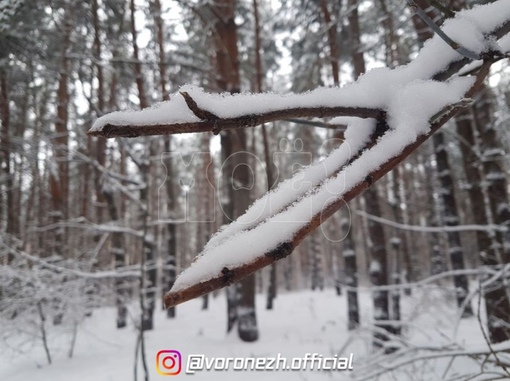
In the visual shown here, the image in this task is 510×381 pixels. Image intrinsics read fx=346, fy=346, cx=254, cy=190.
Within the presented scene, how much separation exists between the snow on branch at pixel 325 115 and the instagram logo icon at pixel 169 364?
453cm

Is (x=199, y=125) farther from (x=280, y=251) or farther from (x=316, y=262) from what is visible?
(x=316, y=262)

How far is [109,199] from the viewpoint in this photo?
8148 mm

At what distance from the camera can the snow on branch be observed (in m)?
0.41

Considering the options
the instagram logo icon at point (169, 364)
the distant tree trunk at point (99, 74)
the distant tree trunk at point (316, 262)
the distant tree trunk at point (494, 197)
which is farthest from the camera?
the distant tree trunk at point (316, 262)

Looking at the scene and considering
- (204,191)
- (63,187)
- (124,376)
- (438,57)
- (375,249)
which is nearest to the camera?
(438,57)

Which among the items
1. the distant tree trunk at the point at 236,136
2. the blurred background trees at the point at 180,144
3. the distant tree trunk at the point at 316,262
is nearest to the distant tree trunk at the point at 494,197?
the blurred background trees at the point at 180,144

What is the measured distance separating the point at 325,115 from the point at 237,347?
6.65 meters

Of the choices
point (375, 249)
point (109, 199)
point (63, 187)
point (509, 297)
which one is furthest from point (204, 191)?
point (509, 297)

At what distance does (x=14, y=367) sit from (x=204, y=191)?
45.3 ft

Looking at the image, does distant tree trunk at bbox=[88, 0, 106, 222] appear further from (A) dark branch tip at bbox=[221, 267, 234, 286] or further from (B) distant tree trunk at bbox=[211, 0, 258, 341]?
(A) dark branch tip at bbox=[221, 267, 234, 286]

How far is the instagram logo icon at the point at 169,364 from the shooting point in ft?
14.8

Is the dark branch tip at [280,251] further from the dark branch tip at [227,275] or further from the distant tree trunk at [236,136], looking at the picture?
the distant tree trunk at [236,136]

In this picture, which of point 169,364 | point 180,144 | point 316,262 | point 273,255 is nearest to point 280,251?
point 273,255

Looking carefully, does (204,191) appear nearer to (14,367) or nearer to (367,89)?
(14,367)
